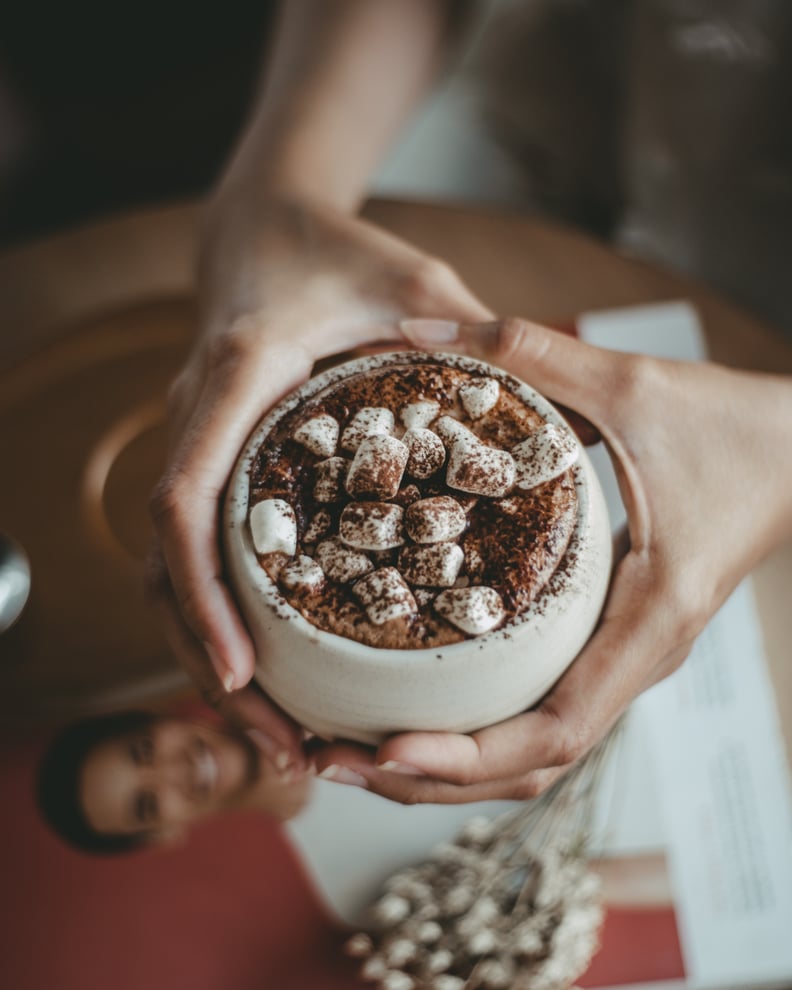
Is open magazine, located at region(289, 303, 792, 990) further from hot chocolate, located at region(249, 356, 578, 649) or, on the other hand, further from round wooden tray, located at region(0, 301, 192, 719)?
hot chocolate, located at region(249, 356, 578, 649)

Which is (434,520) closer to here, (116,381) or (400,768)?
(400,768)

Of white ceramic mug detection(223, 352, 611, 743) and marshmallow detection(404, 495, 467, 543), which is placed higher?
marshmallow detection(404, 495, 467, 543)

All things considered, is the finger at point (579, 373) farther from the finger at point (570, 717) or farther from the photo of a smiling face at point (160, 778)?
the photo of a smiling face at point (160, 778)

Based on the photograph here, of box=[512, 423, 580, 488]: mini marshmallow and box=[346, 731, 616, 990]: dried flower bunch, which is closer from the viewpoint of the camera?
box=[512, 423, 580, 488]: mini marshmallow

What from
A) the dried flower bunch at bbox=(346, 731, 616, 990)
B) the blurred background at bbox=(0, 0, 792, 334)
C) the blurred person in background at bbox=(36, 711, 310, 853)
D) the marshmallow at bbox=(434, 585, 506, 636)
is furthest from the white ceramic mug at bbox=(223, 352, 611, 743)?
the blurred background at bbox=(0, 0, 792, 334)

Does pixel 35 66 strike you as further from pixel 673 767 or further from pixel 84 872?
pixel 673 767

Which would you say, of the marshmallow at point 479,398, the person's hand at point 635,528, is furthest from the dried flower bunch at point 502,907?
the marshmallow at point 479,398
